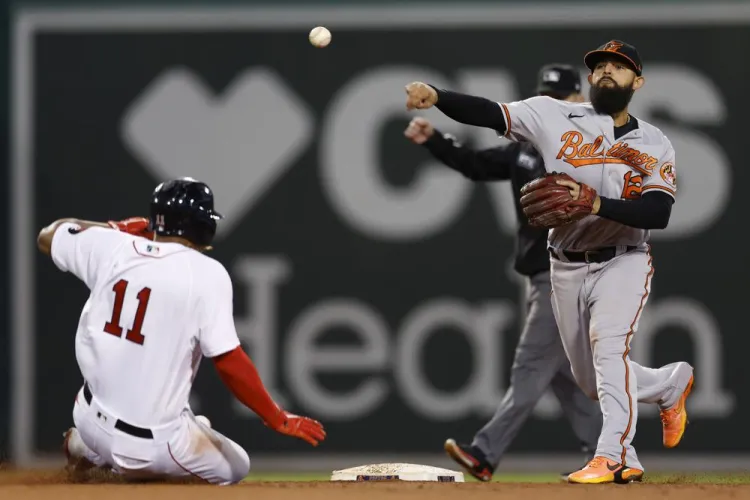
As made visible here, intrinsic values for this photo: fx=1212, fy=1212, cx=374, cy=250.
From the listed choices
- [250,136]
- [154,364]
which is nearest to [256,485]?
[154,364]

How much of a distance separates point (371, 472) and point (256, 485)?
814mm

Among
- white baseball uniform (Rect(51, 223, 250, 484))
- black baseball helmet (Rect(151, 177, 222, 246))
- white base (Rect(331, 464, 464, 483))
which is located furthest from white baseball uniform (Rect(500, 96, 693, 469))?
white baseball uniform (Rect(51, 223, 250, 484))

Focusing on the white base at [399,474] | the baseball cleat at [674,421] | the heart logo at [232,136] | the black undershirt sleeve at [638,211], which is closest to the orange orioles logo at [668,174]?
the black undershirt sleeve at [638,211]

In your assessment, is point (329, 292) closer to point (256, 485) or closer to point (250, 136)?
point (250, 136)

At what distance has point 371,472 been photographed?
16.0ft

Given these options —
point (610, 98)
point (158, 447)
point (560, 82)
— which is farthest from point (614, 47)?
point (158, 447)

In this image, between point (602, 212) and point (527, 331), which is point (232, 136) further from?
point (602, 212)

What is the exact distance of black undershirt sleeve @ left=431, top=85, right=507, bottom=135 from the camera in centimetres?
437

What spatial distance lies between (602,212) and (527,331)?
1327 millimetres

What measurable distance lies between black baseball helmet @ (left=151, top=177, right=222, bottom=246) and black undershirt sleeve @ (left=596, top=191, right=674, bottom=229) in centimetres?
138

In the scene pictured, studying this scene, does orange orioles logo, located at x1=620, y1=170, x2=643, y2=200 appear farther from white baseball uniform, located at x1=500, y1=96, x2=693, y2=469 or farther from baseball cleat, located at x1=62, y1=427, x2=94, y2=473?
baseball cleat, located at x1=62, y1=427, x2=94, y2=473

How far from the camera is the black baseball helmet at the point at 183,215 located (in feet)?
14.0

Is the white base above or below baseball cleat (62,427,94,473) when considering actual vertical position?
below

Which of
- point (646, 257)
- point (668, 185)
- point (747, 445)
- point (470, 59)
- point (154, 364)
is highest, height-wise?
point (470, 59)
